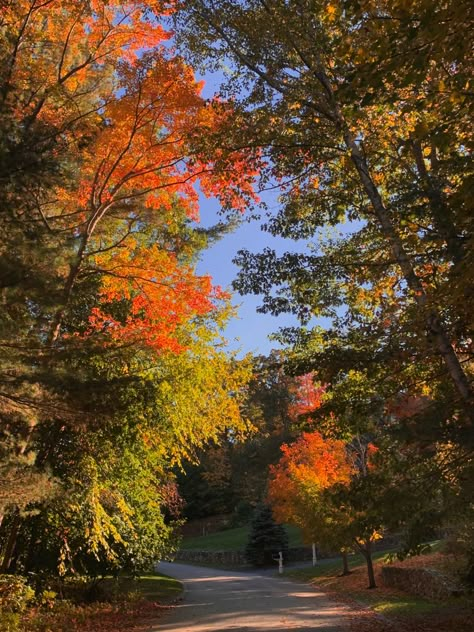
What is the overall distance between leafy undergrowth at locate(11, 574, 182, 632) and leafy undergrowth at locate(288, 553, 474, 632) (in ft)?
16.0

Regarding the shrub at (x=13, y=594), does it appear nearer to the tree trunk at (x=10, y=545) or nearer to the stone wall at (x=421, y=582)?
the tree trunk at (x=10, y=545)

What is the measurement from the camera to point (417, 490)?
732 cm

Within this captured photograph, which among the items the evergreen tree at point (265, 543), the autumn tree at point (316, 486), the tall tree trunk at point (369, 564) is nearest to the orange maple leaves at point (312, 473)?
the autumn tree at point (316, 486)

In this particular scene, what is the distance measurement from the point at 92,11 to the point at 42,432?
8.58 metres

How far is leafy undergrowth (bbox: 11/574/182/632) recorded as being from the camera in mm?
9797

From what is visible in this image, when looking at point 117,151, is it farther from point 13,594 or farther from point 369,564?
point 369,564

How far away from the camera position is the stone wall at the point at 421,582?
12.7m

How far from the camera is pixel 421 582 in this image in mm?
14180

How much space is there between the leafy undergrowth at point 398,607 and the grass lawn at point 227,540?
18656 millimetres

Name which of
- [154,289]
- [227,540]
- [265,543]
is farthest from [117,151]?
[227,540]

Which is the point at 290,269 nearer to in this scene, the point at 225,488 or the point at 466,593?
the point at 466,593

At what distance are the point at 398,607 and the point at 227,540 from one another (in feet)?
103

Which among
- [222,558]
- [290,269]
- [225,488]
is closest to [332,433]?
[290,269]

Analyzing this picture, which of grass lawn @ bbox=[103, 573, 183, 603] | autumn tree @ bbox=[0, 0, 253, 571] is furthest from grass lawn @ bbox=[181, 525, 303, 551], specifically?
autumn tree @ bbox=[0, 0, 253, 571]
